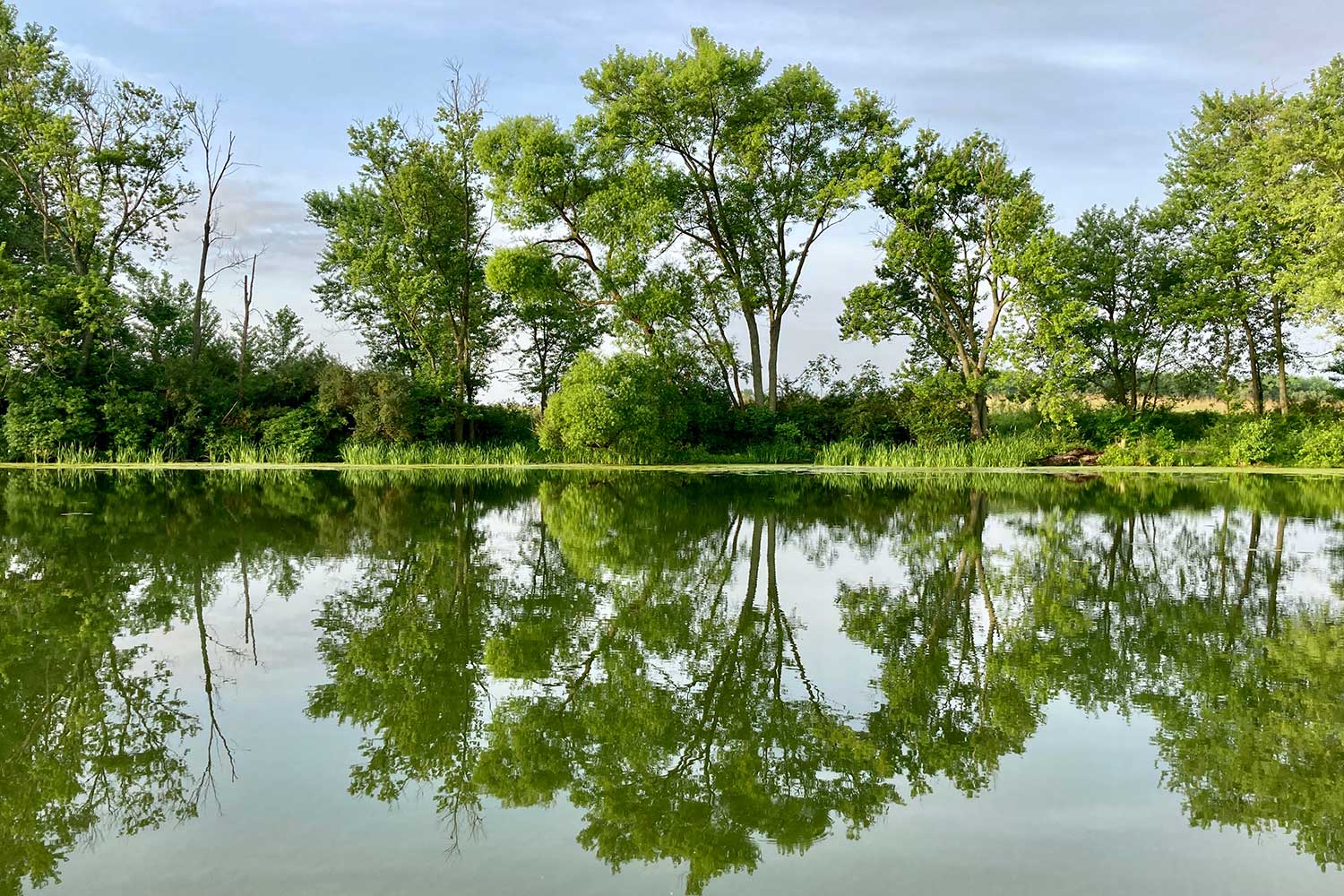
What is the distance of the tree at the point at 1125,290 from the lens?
1232 inches

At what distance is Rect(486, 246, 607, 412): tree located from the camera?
2880 cm

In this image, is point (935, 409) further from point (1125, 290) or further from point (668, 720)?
point (668, 720)

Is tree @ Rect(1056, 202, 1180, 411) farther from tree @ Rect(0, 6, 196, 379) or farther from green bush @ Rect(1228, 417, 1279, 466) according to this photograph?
tree @ Rect(0, 6, 196, 379)

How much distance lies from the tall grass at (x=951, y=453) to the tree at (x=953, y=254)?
145cm

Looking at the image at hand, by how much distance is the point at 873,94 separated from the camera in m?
29.7

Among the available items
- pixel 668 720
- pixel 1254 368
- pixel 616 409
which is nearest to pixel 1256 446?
pixel 1254 368

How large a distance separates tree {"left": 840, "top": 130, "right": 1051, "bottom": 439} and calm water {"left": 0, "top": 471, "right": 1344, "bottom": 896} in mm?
19103

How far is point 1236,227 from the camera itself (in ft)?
96.2

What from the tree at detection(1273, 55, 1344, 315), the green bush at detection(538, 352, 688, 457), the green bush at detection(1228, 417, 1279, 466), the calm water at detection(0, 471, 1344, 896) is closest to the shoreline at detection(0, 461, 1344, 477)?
the green bush at detection(538, 352, 688, 457)

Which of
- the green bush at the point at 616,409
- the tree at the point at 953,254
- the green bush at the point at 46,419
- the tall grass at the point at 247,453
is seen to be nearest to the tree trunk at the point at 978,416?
the tree at the point at 953,254

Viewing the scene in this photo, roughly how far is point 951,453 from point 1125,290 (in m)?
10.2

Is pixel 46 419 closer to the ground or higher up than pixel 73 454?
higher up

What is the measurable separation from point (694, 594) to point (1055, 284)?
2353 centimetres

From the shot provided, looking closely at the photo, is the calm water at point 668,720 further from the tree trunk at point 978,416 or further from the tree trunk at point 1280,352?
the tree trunk at point 1280,352
